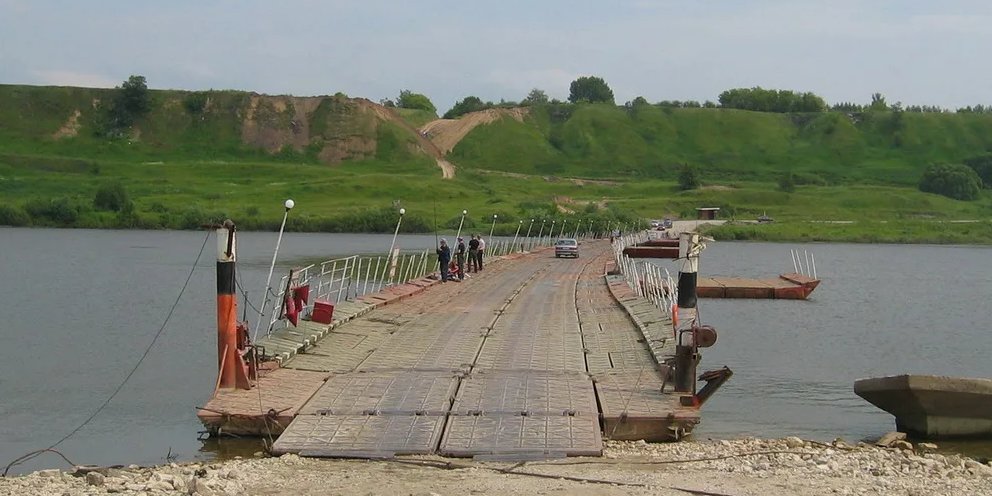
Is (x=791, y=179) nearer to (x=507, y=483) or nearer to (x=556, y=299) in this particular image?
(x=556, y=299)

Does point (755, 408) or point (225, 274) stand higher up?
point (225, 274)

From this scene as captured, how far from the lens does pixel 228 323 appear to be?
17031 millimetres

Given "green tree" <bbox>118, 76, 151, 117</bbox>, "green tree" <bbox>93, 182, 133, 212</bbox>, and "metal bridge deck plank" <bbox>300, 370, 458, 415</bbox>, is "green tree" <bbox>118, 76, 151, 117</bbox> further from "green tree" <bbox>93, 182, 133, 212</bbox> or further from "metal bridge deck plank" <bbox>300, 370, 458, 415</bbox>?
"metal bridge deck plank" <bbox>300, 370, 458, 415</bbox>

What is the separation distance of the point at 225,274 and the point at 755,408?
34.8ft

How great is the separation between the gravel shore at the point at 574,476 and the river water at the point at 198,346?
2.92 m

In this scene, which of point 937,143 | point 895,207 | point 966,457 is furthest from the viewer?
point 937,143

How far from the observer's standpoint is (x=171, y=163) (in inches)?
5468

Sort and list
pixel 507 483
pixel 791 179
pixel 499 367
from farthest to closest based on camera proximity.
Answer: pixel 791 179
pixel 499 367
pixel 507 483

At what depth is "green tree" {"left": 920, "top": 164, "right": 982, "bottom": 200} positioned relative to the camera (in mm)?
144750

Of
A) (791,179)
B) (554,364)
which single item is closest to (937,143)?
(791,179)

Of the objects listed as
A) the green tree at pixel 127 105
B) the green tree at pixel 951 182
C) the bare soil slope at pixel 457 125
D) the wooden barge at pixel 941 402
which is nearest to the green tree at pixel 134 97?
the green tree at pixel 127 105

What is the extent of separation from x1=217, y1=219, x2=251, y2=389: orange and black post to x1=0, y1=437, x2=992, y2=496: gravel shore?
9.91ft

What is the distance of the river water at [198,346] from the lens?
19.4 m

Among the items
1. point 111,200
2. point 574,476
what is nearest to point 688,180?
point 111,200
